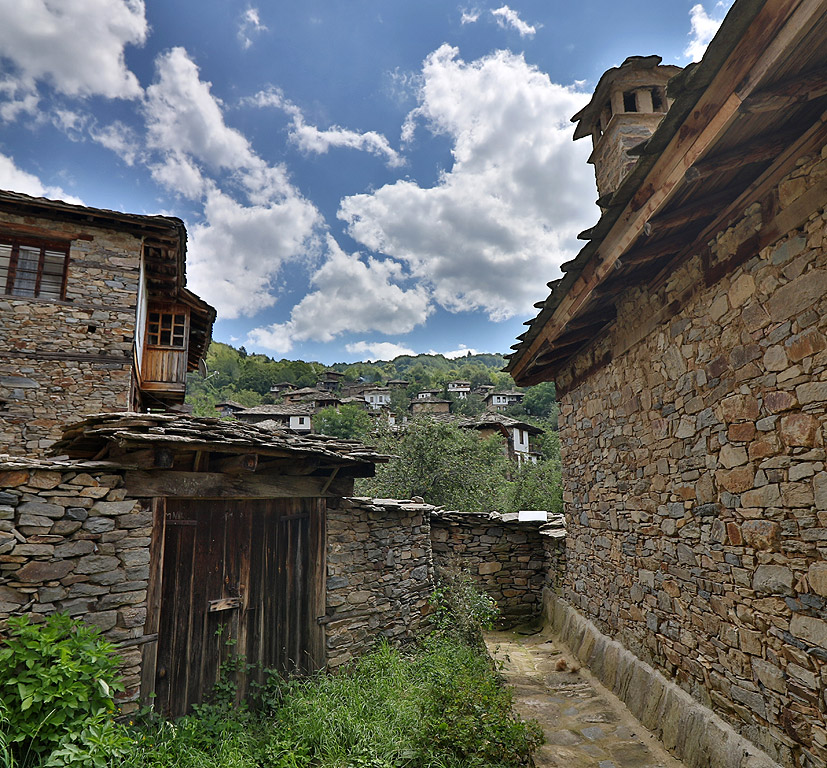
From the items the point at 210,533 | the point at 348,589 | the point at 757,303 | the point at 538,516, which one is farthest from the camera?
the point at 538,516

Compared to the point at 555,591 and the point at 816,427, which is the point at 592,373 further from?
the point at 555,591

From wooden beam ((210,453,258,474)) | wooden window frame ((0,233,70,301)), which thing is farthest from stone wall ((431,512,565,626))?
wooden window frame ((0,233,70,301))

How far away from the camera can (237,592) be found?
16.4 feet

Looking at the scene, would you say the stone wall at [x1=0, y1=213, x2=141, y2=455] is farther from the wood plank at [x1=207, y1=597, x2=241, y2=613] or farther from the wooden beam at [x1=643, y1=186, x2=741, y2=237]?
the wooden beam at [x1=643, y1=186, x2=741, y2=237]

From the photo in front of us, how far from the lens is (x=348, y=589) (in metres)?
5.85

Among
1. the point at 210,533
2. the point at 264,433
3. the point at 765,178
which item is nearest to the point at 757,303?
the point at 765,178

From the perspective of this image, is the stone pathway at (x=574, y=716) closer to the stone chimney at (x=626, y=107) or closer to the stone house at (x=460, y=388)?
the stone chimney at (x=626, y=107)

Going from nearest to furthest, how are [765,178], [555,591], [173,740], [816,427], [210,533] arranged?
[816,427] < [765,178] < [173,740] < [210,533] < [555,591]

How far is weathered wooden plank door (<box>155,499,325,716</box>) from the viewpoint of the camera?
4.50m

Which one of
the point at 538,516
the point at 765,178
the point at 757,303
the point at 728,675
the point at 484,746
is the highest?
the point at 765,178

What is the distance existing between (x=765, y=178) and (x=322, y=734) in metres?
5.21

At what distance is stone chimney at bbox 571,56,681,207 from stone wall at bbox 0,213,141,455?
27.8 ft

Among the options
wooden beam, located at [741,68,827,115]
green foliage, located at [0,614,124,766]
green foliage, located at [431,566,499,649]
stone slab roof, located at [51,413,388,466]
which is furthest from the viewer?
green foliage, located at [431,566,499,649]

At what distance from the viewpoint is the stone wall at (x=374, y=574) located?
225 inches
